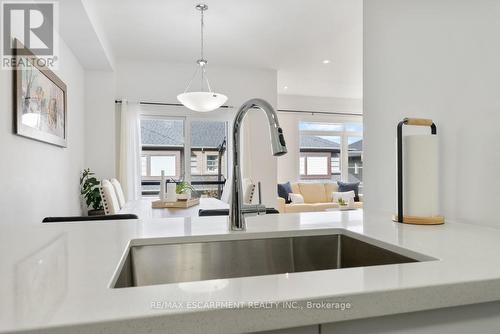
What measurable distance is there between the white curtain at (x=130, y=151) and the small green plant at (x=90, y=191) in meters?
0.54

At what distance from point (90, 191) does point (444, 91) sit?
408cm

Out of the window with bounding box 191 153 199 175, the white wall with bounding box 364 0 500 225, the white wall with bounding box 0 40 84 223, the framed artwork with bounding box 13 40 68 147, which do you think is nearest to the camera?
the white wall with bounding box 364 0 500 225

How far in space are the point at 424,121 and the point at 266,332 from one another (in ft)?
3.19

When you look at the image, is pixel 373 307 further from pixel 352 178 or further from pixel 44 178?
pixel 352 178

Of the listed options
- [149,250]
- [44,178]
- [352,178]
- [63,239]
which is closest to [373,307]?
[149,250]

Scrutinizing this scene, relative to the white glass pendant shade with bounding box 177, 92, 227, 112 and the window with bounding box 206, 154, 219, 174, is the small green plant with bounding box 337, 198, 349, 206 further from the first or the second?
the white glass pendant shade with bounding box 177, 92, 227, 112


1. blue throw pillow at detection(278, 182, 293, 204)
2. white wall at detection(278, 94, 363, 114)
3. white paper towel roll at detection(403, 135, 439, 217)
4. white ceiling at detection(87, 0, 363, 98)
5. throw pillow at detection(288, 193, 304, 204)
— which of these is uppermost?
white ceiling at detection(87, 0, 363, 98)

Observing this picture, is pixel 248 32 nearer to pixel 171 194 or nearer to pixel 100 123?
pixel 171 194

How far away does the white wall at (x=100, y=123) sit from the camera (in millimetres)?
4543

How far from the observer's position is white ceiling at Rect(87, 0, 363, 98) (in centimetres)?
324

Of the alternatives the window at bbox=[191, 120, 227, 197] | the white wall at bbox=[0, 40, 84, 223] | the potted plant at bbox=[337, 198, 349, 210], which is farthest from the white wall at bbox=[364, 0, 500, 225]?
the potted plant at bbox=[337, 198, 349, 210]

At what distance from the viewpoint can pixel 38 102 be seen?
2.71 meters

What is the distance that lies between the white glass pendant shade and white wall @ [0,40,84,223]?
1264 mm

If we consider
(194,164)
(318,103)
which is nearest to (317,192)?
(318,103)
